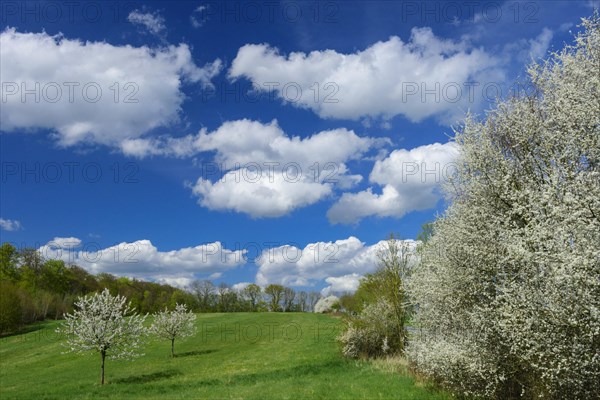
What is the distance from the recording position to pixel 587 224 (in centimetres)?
1279

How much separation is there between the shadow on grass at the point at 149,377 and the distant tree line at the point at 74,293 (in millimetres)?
23973

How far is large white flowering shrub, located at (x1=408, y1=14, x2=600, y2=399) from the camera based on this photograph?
12.8 meters

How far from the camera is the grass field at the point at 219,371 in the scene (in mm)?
23938

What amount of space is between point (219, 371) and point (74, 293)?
91880 mm

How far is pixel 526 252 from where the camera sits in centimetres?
1307

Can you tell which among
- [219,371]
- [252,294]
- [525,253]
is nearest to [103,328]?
[219,371]

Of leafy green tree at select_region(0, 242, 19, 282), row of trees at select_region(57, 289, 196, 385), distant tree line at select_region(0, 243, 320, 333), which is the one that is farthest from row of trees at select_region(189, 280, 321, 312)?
row of trees at select_region(57, 289, 196, 385)

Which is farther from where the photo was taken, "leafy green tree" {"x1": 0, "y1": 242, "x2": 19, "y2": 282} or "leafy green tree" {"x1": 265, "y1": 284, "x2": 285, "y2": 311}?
"leafy green tree" {"x1": 265, "y1": 284, "x2": 285, "y2": 311}

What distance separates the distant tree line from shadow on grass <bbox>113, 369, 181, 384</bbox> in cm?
2397

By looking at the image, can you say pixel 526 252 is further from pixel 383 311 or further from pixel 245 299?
pixel 245 299

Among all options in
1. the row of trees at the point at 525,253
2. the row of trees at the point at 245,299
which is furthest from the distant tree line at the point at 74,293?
the row of trees at the point at 525,253

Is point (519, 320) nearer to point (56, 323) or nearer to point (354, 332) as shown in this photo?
point (354, 332)

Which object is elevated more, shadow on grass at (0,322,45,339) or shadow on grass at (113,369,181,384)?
shadow on grass at (113,369,181,384)

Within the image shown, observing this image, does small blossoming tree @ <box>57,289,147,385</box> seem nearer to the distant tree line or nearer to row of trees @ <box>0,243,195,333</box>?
the distant tree line
